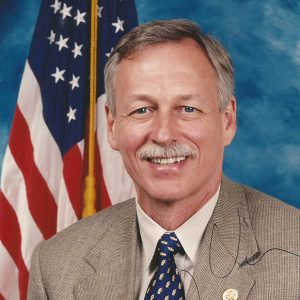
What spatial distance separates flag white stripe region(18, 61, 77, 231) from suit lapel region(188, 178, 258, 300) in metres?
1.27

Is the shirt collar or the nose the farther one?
the shirt collar

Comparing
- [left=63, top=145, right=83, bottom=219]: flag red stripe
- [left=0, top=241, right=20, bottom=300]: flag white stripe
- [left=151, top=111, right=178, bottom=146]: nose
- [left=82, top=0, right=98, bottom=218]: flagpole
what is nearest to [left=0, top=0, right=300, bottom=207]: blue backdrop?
[left=82, top=0, right=98, bottom=218]: flagpole

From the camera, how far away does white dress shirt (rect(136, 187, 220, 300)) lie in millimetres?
2510

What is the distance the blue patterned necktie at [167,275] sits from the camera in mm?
2436

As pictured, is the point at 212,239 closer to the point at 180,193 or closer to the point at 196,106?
the point at 180,193

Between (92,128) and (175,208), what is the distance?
1232mm

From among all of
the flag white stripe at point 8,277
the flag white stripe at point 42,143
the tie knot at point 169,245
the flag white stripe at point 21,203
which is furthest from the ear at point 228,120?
the flag white stripe at point 8,277

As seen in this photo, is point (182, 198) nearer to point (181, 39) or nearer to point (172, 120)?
point (172, 120)

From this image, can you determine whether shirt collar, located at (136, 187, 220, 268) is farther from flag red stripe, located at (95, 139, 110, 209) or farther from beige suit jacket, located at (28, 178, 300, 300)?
flag red stripe, located at (95, 139, 110, 209)

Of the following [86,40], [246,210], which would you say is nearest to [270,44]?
[86,40]

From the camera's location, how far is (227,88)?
8.32 ft

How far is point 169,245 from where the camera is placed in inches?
98.8

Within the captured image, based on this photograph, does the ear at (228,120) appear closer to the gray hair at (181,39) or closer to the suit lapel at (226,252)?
the gray hair at (181,39)

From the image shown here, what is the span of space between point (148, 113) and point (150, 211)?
329mm
